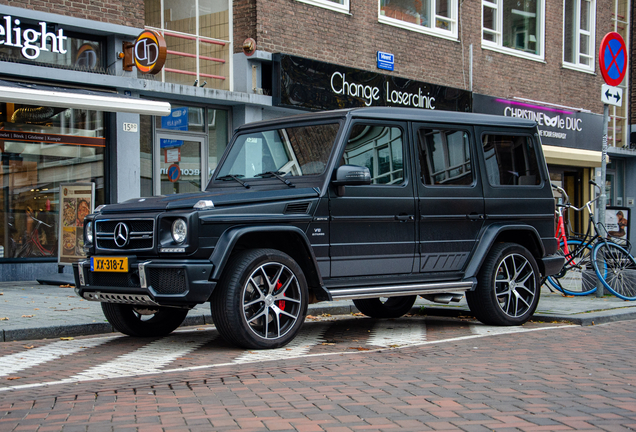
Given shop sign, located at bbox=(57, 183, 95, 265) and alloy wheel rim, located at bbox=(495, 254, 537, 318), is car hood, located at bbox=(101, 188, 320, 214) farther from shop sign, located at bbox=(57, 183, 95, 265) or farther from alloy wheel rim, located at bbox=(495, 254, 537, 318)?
shop sign, located at bbox=(57, 183, 95, 265)

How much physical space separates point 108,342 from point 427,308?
4061 mm

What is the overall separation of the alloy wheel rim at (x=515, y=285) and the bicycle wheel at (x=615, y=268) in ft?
8.85

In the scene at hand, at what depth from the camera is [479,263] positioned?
7918 mm

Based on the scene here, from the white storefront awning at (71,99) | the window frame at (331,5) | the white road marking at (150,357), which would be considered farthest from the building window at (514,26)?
the white road marking at (150,357)

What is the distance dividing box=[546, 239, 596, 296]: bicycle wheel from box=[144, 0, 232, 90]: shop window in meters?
7.48

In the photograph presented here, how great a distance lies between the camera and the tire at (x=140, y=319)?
23.8 feet

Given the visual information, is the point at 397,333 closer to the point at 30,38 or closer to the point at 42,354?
the point at 42,354

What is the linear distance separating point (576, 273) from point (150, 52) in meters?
7.58

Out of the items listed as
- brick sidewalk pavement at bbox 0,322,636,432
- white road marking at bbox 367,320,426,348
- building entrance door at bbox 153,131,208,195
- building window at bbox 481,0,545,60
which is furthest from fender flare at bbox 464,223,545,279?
building window at bbox 481,0,545,60

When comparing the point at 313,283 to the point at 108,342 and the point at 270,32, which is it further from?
the point at 270,32

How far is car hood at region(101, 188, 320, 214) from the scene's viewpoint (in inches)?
251

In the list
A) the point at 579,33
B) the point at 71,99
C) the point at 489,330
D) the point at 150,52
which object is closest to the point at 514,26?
the point at 579,33

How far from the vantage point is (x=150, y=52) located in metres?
13.2

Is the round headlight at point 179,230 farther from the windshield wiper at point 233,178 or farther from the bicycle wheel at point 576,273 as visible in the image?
the bicycle wheel at point 576,273
